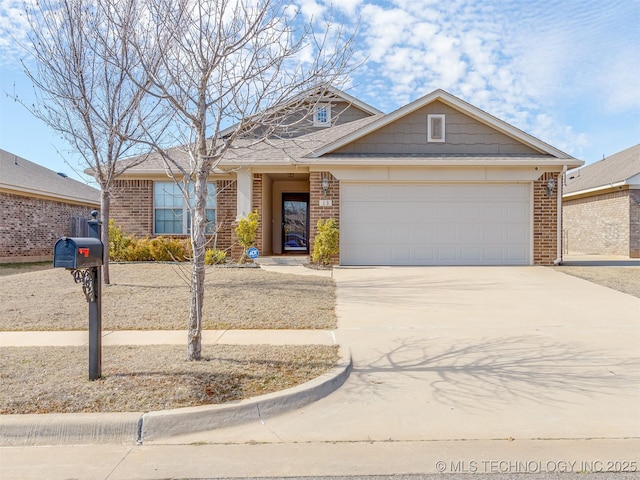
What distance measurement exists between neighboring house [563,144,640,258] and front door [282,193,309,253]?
40.8ft

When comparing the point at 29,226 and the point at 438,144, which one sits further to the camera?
the point at 29,226

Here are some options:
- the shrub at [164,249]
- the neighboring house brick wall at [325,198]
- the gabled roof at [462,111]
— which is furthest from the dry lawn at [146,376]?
the gabled roof at [462,111]

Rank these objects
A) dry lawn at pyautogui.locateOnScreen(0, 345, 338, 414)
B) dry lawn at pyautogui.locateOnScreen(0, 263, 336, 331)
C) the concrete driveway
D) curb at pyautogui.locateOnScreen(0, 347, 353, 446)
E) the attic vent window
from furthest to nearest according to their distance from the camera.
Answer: the attic vent window < dry lawn at pyautogui.locateOnScreen(0, 263, 336, 331) < dry lawn at pyautogui.locateOnScreen(0, 345, 338, 414) < the concrete driveway < curb at pyautogui.locateOnScreen(0, 347, 353, 446)

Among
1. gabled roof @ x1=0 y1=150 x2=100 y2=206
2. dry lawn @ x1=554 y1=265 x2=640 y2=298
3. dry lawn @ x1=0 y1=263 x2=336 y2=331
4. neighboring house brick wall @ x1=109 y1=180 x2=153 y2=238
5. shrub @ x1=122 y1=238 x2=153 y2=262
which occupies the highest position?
gabled roof @ x1=0 y1=150 x2=100 y2=206

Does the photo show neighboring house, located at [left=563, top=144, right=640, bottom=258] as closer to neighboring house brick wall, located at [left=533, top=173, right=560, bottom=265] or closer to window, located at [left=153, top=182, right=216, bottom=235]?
neighboring house brick wall, located at [left=533, top=173, right=560, bottom=265]

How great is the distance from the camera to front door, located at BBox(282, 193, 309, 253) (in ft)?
58.0

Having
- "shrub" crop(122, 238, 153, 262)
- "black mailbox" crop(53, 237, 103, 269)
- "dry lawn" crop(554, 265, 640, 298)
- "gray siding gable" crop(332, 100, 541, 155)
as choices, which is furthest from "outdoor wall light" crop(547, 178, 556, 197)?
"black mailbox" crop(53, 237, 103, 269)

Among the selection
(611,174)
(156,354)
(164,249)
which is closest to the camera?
(156,354)

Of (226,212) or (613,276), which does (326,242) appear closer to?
(226,212)

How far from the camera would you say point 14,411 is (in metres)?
3.84

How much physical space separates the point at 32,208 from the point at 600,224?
2363 cm

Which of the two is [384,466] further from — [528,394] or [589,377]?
[589,377]

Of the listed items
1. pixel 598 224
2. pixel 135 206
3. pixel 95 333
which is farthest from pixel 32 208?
pixel 598 224

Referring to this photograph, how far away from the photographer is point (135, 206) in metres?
15.1
